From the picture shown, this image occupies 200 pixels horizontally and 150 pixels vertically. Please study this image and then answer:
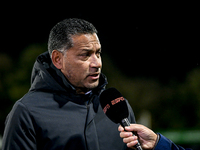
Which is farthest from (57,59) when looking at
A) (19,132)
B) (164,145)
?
(164,145)

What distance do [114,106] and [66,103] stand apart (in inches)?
18.7

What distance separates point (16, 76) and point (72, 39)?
14.7 m

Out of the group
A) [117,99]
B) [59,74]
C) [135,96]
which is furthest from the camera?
[135,96]

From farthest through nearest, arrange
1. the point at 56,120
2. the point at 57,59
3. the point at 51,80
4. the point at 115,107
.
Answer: the point at 57,59 < the point at 51,80 < the point at 56,120 < the point at 115,107

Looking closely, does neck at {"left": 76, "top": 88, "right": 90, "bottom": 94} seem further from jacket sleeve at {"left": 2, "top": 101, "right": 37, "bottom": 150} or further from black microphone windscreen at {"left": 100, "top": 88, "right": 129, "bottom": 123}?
jacket sleeve at {"left": 2, "top": 101, "right": 37, "bottom": 150}

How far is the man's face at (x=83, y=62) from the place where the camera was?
2373 millimetres

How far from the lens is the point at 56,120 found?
2.21 m

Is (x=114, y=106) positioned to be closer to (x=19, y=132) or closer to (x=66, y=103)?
(x=66, y=103)

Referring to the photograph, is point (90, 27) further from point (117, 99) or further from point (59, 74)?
point (117, 99)

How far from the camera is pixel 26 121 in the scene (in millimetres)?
2105

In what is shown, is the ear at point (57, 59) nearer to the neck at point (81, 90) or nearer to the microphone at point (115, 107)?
the neck at point (81, 90)

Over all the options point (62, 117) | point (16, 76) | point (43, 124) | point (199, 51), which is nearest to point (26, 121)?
point (43, 124)

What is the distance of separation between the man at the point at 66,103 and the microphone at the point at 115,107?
0.90 ft

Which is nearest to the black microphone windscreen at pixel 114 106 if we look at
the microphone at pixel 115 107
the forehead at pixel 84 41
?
the microphone at pixel 115 107
